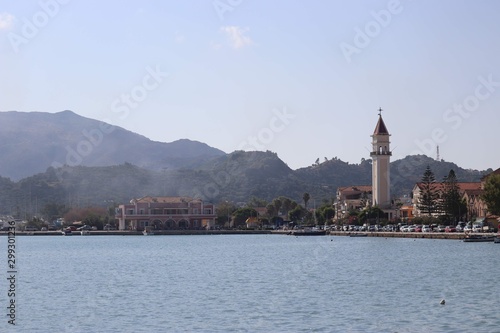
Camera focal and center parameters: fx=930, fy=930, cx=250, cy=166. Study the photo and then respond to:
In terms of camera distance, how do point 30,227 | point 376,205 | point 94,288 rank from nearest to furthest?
point 94,288
point 376,205
point 30,227

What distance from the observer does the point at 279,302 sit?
120 ft

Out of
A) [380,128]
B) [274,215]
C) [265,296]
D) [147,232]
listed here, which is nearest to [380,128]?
[380,128]

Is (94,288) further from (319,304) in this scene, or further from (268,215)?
(268,215)

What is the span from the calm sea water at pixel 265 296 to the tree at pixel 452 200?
2028 inches

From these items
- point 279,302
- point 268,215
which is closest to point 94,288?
point 279,302

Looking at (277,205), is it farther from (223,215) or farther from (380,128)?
(380,128)

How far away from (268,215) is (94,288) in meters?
151

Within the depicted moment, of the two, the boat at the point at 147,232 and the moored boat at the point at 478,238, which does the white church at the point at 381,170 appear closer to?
the boat at the point at 147,232

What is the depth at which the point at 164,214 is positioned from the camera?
165750 mm

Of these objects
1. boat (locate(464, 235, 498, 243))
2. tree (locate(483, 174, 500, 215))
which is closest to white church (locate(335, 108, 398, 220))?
tree (locate(483, 174, 500, 215))

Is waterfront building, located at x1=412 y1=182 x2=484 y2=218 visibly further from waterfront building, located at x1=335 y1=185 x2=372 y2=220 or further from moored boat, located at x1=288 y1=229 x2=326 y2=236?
waterfront building, located at x1=335 y1=185 x2=372 y2=220

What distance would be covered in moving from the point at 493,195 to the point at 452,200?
22.5 meters


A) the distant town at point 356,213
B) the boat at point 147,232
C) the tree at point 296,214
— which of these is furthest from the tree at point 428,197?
the tree at point 296,214

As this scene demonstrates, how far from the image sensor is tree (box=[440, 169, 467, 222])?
115688 millimetres
